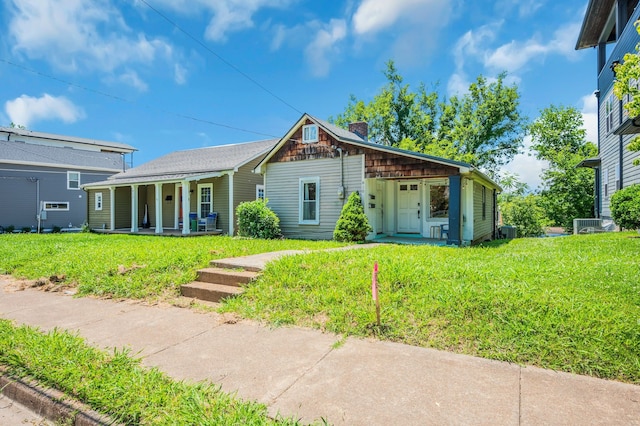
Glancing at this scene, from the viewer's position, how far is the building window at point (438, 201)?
1218 centimetres

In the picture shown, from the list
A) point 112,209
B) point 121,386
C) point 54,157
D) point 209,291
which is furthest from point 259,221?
point 54,157

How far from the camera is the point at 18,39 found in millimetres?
10578

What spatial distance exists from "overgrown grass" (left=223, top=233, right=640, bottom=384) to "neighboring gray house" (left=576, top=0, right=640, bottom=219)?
27.6 feet

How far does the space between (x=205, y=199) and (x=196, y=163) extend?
2.33 meters

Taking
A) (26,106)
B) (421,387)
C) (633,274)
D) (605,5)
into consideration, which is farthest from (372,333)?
(26,106)

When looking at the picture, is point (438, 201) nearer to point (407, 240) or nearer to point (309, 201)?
point (407, 240)

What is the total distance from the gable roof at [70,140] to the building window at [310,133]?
24.3 metres

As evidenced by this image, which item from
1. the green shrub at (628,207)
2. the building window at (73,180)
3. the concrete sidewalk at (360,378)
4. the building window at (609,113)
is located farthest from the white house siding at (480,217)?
the building window at (73,180)

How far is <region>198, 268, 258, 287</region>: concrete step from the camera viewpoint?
5.77 meters

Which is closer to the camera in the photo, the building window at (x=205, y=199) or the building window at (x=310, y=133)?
the building window at (x=310, y=133)

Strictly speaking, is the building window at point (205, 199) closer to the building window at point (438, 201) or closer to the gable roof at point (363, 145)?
the gable roof at point (363, 145)

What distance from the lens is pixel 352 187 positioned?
39.2 feet

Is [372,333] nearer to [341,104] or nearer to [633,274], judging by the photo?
[633,274]

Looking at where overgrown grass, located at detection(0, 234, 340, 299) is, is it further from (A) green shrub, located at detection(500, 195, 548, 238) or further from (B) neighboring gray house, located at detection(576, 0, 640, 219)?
(A) green shrub, located at detection(500, 195, 548, 238)
